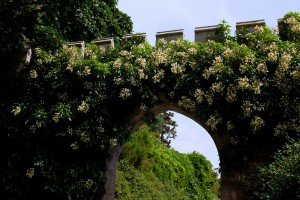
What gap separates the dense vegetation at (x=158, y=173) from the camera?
9.02 m

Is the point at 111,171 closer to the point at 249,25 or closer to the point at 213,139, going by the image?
the point at 213,139

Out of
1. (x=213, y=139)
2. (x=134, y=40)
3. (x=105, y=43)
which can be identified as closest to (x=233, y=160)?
(x=213, y=139)

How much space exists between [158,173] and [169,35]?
17.7 feet

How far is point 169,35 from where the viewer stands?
6316mm

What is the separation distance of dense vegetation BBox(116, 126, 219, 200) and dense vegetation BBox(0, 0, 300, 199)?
76 centimetres

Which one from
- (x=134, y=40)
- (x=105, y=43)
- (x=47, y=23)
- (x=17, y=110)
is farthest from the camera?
(x=47, y=23)

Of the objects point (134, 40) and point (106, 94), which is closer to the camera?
point (106, 94)

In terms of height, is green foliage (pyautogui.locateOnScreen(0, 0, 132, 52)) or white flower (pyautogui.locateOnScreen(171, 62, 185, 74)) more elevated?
green foliage (pyautogui.locateOnScreen(0, 0, 132, 52))

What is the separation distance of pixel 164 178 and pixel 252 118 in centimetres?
622

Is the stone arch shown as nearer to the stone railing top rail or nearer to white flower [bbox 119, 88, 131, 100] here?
white flower [bbox 119, 88, 131, 100]

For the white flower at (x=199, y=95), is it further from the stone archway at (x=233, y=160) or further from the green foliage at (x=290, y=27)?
the green foliage at (x=290, y=27)

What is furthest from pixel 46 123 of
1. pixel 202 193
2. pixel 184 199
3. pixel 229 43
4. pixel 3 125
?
pixel 202 193

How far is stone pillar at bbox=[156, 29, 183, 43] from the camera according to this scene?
6.26 m

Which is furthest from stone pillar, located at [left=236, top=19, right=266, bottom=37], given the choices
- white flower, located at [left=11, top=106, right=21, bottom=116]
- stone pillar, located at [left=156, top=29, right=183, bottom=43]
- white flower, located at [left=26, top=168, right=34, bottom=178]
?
white flower, located at [left=26, top=168, right=34, bottom=178]
